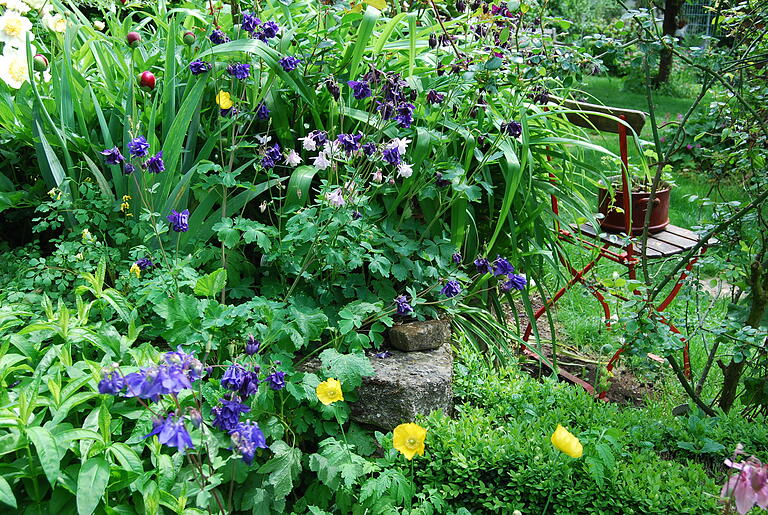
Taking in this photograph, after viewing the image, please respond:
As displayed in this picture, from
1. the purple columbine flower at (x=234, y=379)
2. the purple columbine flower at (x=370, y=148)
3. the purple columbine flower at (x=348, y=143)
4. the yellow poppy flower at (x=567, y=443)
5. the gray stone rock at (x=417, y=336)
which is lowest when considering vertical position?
the gray stone rock at (x=417, y=336)

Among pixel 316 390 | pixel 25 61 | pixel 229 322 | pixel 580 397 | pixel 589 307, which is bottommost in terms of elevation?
pixel 589 307

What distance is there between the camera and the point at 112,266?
7.21 feet

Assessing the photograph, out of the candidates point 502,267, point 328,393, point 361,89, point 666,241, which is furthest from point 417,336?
point 666,241

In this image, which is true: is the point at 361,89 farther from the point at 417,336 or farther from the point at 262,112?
the point at 417,336

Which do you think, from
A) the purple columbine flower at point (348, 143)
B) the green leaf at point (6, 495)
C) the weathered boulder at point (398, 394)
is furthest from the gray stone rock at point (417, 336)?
the green leaf at point (6, 495)

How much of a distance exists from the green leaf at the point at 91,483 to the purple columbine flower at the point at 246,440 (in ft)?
1.07

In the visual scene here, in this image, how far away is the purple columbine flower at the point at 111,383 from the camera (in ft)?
4.02

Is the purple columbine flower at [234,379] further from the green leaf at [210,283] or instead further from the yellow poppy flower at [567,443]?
the yellow poppy flower at [567,443]

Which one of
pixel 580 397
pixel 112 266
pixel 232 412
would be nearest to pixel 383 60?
pixel 112 266

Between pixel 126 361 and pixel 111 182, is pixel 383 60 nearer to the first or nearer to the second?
pixel 111 182

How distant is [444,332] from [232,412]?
3.76 feet

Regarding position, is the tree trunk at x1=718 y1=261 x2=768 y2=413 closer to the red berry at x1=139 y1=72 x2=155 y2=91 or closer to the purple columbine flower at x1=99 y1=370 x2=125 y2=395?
the purple columbine flower at x1=99 y1=370 x2=125 y2=395

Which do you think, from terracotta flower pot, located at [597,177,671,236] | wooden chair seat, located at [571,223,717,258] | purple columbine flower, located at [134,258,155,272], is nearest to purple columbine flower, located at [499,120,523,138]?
wooden chair seat, located at [571,223,717,258]

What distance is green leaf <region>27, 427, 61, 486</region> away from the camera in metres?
1.42
